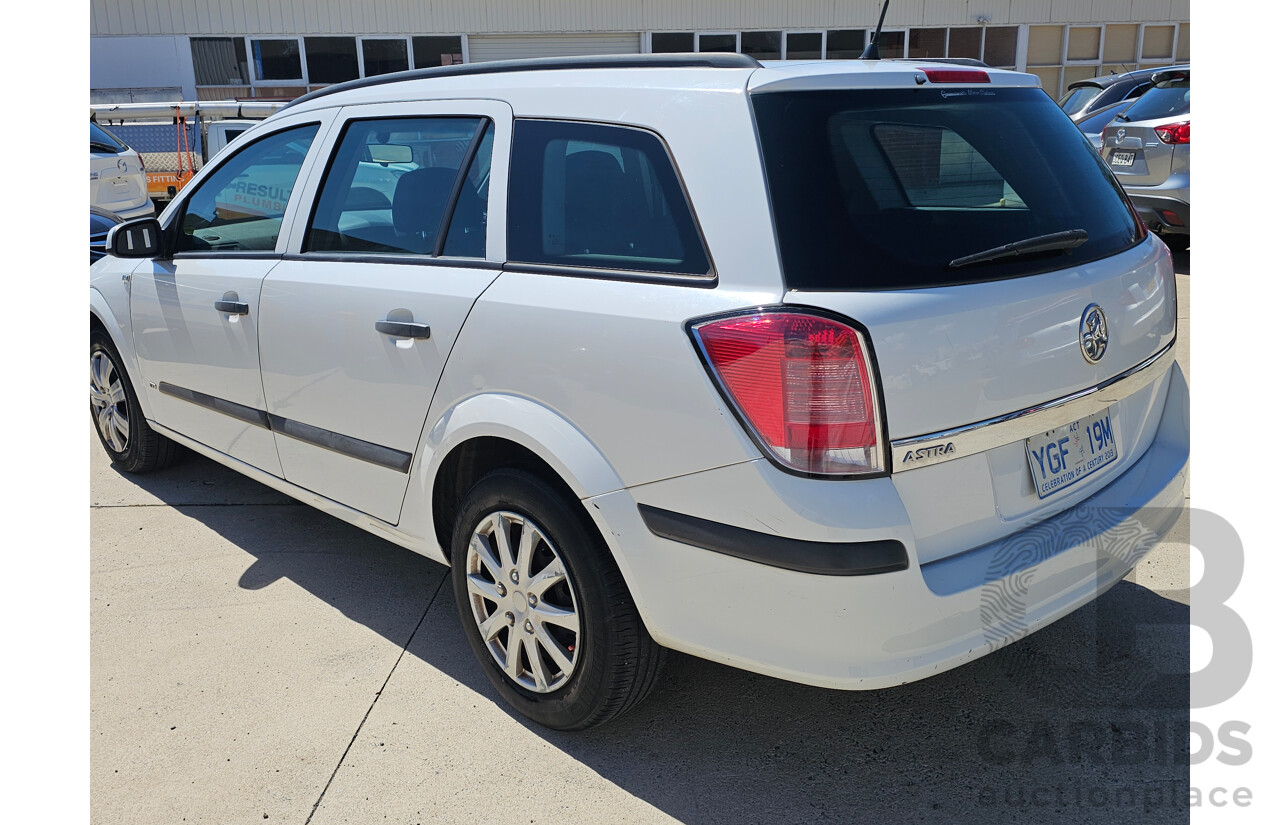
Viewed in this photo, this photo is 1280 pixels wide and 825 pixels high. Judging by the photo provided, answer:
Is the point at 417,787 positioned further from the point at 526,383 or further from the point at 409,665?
the point at 526,383

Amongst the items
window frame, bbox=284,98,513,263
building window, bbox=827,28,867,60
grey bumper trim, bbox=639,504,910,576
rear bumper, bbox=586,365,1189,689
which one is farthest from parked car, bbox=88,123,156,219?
building window, bbox=827,28,867,60

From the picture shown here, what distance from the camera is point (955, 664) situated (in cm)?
214

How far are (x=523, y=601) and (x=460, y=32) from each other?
61.0ft

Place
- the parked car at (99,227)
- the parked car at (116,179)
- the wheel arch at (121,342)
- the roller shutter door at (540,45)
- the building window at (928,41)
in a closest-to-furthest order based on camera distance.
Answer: the wheel arch at (121,342)
the parked car at (99,227)
the parked car at (116,179)
the roller shutter door at (540,45)
the building window at (928,41)

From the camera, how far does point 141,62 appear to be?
18.7 metres

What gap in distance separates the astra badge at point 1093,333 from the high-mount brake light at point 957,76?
662 millimetres

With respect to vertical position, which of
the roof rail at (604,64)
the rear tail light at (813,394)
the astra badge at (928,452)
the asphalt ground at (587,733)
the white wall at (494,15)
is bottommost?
the asphalt ground at (587,733)

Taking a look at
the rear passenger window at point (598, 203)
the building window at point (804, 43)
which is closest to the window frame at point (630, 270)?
the rear passenger window at point (598, 203)

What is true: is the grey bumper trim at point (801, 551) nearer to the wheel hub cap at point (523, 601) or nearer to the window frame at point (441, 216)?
the wheel hub cap at point (523, 601)

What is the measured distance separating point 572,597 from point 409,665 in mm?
911

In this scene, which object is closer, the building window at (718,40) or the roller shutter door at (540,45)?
the roller shutter door at (540,45)

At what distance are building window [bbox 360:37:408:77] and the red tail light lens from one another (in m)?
14.8

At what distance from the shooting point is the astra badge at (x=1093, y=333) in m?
2.27

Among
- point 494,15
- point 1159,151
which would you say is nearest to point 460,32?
point 494,15
